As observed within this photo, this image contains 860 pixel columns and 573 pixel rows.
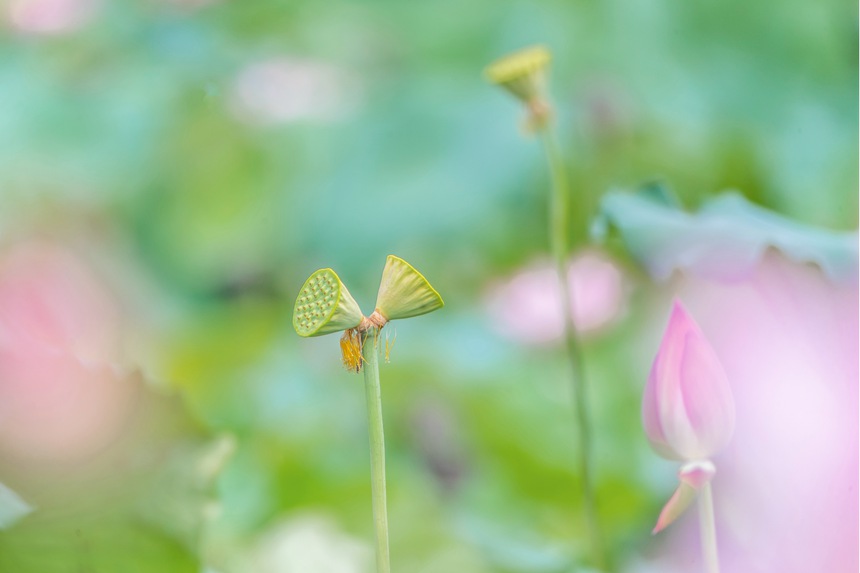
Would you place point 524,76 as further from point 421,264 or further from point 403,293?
point 403,293

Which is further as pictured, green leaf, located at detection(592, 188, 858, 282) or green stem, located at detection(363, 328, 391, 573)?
green leaf, located at detection(592, 188, 858, 282)

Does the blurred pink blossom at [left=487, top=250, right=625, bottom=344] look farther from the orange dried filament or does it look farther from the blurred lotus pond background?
the orange dried filament

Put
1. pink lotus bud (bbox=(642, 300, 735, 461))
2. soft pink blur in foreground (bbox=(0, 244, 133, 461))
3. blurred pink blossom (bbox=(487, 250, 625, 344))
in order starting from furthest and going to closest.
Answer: blurred pink blossom (bbox=(487, 250, 625, 344)) < soft pink blur in foreground (bbox=(0, 244, 133, 461)) < pink lotus bud (bbox=(642, 300, 735, 461))

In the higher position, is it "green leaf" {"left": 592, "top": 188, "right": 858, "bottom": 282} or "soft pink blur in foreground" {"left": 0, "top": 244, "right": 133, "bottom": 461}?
"green leaf" {"left": 592, "top": 188, "right": 858, "bottom": 282}

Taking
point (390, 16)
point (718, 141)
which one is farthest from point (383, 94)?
point (718, 141)

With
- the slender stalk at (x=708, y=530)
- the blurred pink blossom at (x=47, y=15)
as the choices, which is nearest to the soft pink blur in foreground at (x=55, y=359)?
the blurred pink blossom at (x=47, y=15)

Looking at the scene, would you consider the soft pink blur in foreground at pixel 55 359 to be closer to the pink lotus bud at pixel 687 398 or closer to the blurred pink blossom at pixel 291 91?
the blurred pink blossom at pixel 291 91

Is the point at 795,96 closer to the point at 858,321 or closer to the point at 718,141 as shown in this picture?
the point at 718,141

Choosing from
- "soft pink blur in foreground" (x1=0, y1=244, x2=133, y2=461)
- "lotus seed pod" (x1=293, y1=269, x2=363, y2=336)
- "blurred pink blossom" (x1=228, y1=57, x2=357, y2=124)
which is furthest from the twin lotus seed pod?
"blurred pink blossom" (x1=228, y1=57, x2=357, y2=124)

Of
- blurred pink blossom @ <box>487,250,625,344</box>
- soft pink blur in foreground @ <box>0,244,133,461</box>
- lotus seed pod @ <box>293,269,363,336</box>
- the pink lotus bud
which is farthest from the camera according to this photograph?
blurred pink blossom @ <box>487,250,625,344</box>
